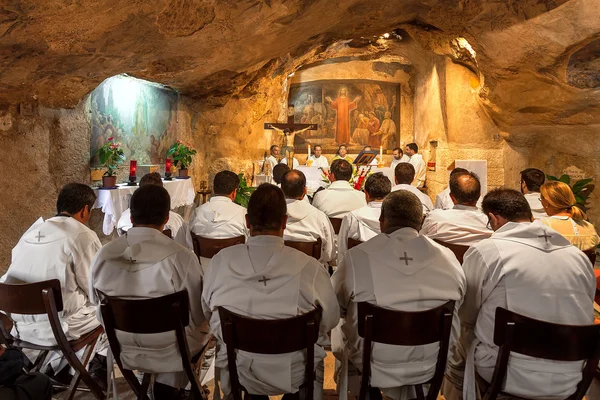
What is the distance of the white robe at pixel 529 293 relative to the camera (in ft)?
6.63

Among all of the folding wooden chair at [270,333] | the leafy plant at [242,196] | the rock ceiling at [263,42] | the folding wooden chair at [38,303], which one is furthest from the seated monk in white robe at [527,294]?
the leafy plant at [242,196]

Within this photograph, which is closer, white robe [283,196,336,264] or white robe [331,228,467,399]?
white robe [331,228,467,399]

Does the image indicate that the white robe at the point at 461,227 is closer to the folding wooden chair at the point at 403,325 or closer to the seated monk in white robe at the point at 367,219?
the seated monk in white robe at the point at 367,219

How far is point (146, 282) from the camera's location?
2.26 m

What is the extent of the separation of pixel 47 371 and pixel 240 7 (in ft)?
14.8

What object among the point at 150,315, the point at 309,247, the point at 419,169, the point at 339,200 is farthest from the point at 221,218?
the point at 419,169

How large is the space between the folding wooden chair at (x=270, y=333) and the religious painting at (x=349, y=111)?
43.4 feet

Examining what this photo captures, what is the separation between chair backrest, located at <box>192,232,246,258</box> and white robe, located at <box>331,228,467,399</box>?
1.65 meters

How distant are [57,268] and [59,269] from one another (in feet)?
0.04

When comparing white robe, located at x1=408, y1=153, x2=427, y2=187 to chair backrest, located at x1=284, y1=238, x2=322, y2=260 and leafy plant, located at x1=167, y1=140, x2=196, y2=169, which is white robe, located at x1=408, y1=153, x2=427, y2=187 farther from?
chair backrest, located at x1=284, y1=238, x2=322, y2=260

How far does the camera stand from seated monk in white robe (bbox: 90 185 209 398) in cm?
225

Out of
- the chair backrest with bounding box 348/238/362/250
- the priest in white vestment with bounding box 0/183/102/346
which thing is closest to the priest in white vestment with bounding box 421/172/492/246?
the chair backrest with bounding box 348/238/362/250

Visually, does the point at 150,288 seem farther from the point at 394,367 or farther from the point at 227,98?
the point at 227,98

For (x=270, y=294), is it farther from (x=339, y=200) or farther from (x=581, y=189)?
(x=581, y=189)
